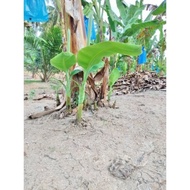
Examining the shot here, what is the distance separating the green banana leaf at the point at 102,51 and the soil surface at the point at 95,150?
0.69 ft

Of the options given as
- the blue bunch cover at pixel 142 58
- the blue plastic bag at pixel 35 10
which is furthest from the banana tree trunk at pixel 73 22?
the blue bunch cover at pixel 142 58

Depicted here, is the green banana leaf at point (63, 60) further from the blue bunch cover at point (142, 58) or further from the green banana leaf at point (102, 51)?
the blue bunch cover at point (142, 58)

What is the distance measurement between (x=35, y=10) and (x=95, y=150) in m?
0.51

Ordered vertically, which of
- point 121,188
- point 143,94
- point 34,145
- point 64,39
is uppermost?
point 64,39

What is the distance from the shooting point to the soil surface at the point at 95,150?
72 centimetres

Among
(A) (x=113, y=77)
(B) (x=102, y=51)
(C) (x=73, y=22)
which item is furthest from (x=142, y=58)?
(B) (x=102, y=51)

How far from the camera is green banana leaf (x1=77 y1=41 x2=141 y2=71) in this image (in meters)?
0.67

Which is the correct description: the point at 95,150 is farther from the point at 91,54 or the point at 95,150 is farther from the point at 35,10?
the point at 35,10

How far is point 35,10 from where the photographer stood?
0.85 meters

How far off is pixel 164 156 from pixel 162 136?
7cm
